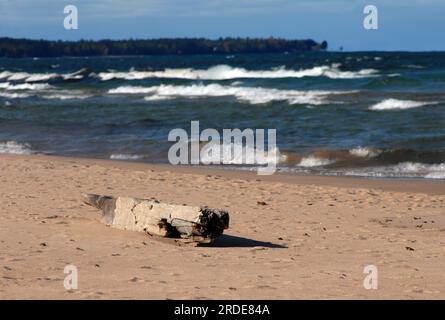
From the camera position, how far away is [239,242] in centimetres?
829

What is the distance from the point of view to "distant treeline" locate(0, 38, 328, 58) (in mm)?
137712

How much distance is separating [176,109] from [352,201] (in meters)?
19.3

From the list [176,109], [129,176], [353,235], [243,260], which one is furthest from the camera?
[176,109]

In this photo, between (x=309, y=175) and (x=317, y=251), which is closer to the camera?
(x=317, y=251)

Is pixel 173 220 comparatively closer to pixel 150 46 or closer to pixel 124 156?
pixel 124 156

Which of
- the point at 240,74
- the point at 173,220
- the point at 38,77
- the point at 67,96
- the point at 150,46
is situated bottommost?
the point at 67,96

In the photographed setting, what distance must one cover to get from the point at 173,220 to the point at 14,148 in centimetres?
1212

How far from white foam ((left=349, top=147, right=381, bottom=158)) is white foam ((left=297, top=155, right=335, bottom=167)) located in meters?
0.61

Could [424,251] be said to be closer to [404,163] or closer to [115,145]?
[404,163]

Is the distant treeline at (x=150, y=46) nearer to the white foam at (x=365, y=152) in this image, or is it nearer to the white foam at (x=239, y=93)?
the white foam at (x=239, y=93)

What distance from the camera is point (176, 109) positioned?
30.3 m

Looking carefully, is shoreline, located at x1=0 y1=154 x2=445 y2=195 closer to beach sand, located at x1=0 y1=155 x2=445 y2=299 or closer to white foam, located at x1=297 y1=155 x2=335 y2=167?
beach sand, located at x1=0 y1=155 x2=445 y2=299

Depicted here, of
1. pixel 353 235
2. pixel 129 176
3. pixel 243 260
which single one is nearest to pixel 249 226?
pixel 353 235

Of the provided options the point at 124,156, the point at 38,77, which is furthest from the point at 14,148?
the point at 38,77
